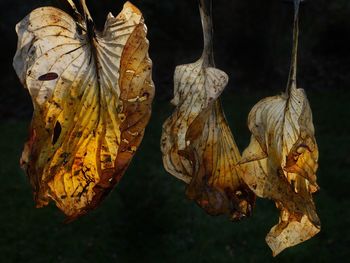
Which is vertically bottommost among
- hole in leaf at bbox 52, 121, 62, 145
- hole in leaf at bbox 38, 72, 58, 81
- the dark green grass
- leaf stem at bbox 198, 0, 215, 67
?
the dark green grass

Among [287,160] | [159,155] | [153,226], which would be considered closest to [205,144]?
[287,160]

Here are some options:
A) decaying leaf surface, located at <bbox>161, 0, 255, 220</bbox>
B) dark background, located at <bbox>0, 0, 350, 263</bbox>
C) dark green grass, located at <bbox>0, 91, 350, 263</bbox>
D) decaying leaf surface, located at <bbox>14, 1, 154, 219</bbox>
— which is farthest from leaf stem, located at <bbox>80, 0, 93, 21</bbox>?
dark green grass, located at <bbox>0, 91, 350, 263</bbox>

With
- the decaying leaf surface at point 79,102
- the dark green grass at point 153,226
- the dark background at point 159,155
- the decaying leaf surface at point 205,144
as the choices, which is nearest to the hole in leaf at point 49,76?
the decaying leaf surface at point 79,102

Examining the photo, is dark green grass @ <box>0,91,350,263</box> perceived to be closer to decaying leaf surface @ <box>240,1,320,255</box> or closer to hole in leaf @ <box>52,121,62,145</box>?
decaying leaf surface @ <box>240,1,320,255</box>

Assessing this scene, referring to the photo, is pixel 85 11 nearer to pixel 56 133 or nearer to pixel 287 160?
pixel 56 133

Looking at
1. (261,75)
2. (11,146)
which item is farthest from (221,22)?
(11,146)

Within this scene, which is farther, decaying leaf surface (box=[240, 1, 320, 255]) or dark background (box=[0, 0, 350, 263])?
dark background (box=[0, 0, 350, 263])

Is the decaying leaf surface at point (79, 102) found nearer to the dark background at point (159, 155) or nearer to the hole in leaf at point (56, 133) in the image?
the hole in leaf at point (56, 133)
